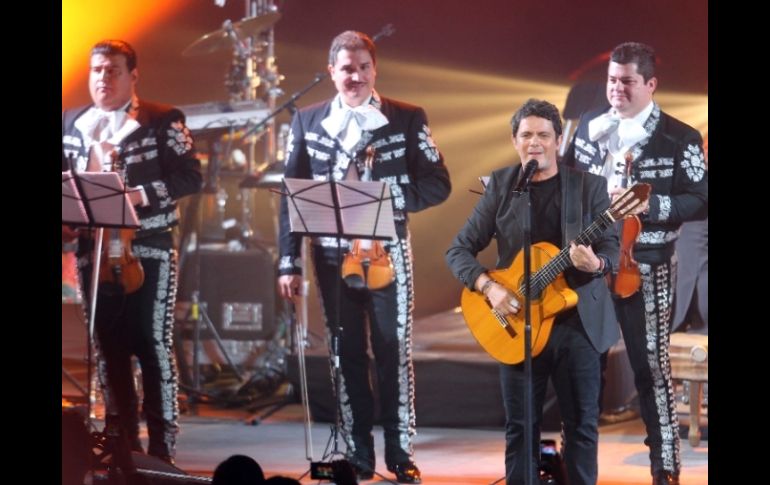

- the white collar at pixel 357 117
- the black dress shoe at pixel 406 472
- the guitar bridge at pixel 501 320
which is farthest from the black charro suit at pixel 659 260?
the white collar at pixel 357 117

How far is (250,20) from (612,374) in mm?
2776

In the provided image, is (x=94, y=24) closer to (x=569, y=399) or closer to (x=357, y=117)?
(x=357, y=117)

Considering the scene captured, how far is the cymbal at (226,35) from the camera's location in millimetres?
6391

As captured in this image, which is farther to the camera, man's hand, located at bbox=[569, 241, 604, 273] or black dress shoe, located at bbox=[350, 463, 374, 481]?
black dress shoe, located at bbox=[350, 463, 374, 481]

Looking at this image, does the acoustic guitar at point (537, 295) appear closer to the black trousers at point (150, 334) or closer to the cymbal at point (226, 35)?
the black trousers at point (150, 334)

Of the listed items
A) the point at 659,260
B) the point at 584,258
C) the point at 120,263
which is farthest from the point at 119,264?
the point at 659,260

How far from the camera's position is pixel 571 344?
4.71 meters

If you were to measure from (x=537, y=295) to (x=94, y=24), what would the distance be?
123 inches

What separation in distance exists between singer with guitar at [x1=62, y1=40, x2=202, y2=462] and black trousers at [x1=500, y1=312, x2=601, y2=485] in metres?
1.79

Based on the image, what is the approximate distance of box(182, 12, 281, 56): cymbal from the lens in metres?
6.39

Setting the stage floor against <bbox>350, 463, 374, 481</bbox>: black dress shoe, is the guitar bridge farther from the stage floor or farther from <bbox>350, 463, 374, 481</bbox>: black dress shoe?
<bbox>350, 463, 374, 481</bbox>: black dress shoe

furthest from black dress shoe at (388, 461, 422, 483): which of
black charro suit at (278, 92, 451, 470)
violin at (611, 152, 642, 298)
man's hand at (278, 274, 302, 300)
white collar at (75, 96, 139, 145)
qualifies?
white collar at (75, 96, 139, 145)

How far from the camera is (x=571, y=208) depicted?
4754 mm
